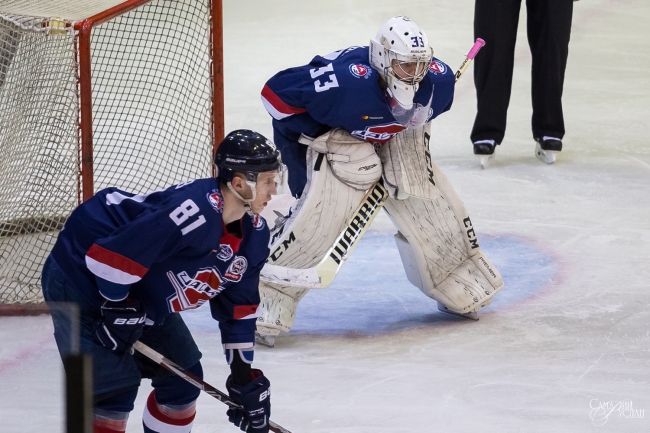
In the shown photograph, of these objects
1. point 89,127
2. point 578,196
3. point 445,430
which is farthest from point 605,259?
point 89,127

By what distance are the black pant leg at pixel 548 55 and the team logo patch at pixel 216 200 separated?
3853 millimetres

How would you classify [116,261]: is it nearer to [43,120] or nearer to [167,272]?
[167,272]

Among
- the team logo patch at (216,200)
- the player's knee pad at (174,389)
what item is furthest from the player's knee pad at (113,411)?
the team logo patch at (216,200)

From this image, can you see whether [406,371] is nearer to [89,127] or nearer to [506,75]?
[89,127]

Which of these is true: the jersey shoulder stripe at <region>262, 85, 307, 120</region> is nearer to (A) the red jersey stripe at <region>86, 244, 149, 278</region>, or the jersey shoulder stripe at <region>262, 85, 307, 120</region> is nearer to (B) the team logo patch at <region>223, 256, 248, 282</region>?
(B) the team logo patch at <region>223, 256, 248, 282</region>

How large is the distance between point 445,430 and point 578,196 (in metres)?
2.69

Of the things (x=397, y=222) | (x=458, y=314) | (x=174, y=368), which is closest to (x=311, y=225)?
(x=397, y=222)

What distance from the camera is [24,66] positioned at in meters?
4.05

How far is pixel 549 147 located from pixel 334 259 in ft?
8.83

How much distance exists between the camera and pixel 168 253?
7.50ft

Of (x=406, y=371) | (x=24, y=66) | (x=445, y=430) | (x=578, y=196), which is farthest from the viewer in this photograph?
(x=578, y=196)

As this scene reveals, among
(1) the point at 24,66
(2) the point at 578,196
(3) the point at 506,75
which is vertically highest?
(1) the point at 24,66

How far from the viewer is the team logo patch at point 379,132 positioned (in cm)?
358

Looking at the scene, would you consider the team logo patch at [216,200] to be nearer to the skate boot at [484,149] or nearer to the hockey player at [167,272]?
the hockey player at [167,272]
